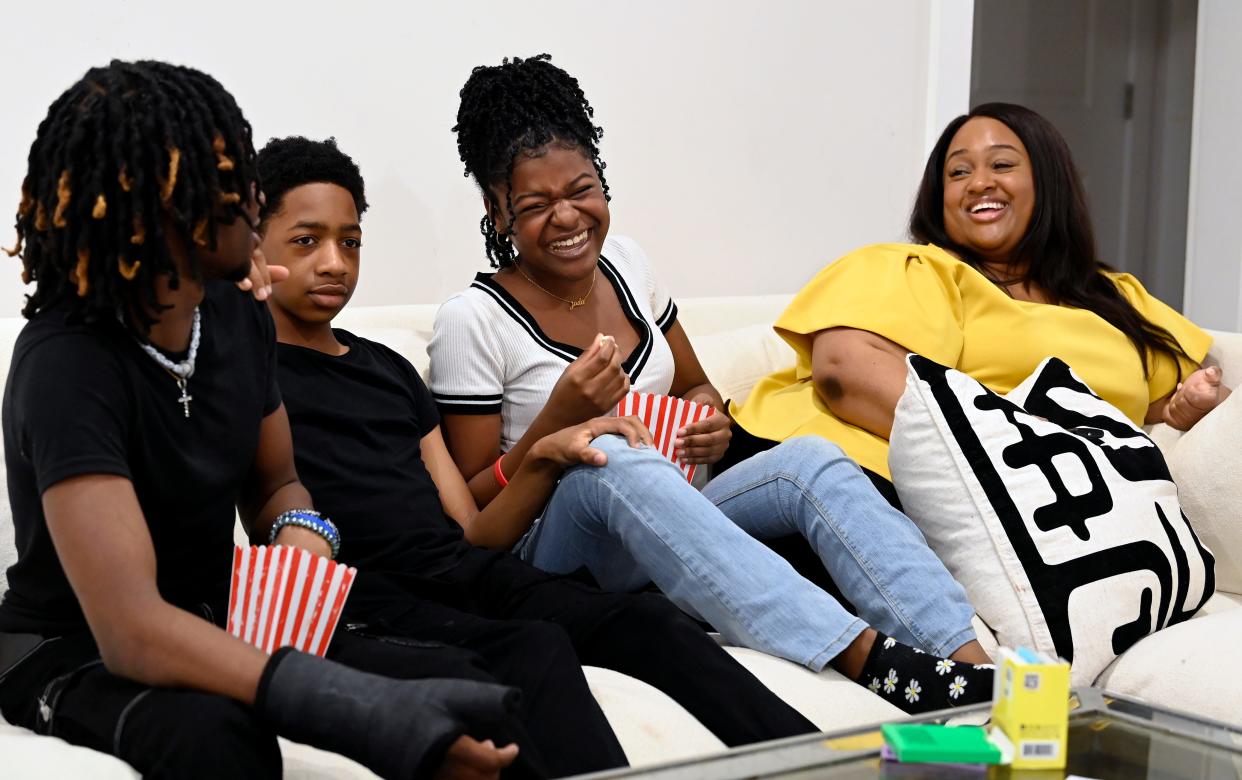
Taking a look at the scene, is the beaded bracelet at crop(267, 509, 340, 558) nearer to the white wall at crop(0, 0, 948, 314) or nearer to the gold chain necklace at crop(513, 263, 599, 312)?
the gold chain necklace at crop(513, 263, 599, 312)

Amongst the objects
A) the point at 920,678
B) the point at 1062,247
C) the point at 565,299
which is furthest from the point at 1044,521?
the point at 565,299

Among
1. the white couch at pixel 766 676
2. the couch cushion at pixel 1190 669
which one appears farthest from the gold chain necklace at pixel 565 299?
the couch cushion at pixel 1190 669

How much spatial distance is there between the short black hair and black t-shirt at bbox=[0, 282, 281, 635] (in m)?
0.40

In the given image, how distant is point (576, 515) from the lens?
1.77 m

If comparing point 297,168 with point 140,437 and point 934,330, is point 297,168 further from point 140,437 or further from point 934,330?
point 934,330

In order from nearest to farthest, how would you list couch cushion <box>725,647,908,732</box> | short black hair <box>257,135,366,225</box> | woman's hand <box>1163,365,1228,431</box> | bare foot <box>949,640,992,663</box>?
couch cushion <box>725,647,908,732</box> → bare foot <box>949,640,992,663</box> → short black hair <box>257,135,366,225</box> → woman's hand <box>1163,365,1228,431</box>

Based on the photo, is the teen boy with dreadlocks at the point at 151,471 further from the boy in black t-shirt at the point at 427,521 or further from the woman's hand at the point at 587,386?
the woman's hand at the point at 587,386

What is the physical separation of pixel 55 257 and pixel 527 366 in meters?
0.89

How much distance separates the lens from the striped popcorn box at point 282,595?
1.35m

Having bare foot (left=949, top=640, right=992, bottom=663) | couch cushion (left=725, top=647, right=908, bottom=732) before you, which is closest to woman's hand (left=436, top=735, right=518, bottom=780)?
couch cushion (left=725, top=647, right=908, bottom=732)

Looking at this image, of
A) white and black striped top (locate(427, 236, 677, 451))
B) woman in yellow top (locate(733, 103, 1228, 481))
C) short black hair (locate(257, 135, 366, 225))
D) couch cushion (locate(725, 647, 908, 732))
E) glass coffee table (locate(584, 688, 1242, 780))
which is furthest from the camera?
woman in yellow top (locate(733, 103, 1228, 481))

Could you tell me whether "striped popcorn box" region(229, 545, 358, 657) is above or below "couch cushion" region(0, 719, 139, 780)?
above

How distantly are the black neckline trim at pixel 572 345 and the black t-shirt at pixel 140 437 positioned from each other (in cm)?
62

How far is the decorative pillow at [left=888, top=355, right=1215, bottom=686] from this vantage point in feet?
5.81
